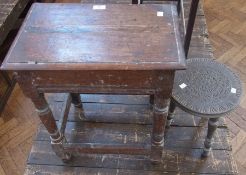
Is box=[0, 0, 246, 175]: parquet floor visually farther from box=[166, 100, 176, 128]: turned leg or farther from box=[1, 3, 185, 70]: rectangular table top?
box=[1, 3, 185, 70]: rectangular table top

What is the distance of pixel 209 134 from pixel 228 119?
49 centimetres

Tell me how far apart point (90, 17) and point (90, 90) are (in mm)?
281

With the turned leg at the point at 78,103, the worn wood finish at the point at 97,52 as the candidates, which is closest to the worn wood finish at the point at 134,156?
the turned leg at the point at 78,103

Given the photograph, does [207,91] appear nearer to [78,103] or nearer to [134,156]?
[134,156]

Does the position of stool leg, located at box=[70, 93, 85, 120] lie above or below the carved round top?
below

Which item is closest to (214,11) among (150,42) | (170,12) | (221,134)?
(221,134)

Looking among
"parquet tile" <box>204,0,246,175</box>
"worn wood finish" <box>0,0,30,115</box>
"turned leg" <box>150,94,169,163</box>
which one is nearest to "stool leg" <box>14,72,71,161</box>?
"turned leg" <box>150,94,169,163</box>

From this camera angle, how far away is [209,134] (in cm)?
121

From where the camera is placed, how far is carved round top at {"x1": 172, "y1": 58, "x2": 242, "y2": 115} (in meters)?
1.08

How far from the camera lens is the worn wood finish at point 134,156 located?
4.29 ft

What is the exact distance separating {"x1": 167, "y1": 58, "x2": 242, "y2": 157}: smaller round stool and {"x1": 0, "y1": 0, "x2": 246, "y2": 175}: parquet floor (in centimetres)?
43

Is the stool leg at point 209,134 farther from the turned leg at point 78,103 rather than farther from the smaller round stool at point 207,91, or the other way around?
the turned leg at point 78,103

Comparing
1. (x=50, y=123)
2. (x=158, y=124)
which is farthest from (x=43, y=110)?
(x=158, y=124)

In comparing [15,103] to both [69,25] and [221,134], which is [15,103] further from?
[221,134]
